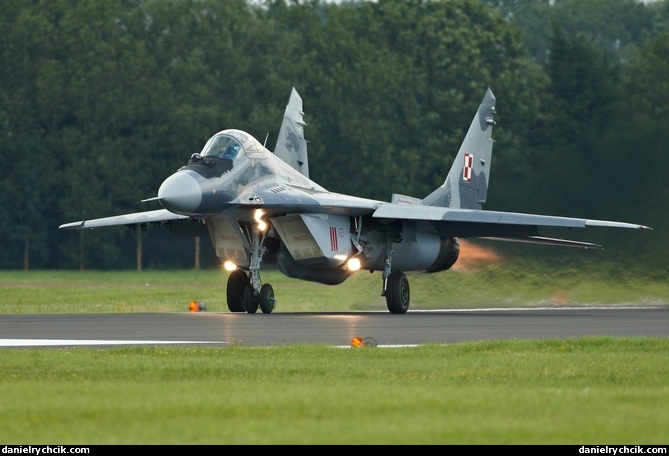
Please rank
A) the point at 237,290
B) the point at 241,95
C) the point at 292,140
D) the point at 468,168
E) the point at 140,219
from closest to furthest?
1. the point at 237,290
2. the point at 140,219
3. the point at 292,140
4. the point at 468,168
5. the point at 241,95

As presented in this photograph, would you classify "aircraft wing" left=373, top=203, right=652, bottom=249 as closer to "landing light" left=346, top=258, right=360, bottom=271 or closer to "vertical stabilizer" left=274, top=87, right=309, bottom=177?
"landing light" left=346, top=258, right=360, bottom=271

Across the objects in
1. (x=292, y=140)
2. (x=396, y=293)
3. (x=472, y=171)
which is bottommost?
(x=396, y=293)

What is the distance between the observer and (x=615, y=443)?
8594 millimetres

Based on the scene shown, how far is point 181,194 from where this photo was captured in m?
23.2

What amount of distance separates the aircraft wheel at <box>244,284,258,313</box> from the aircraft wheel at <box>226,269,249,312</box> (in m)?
0.39

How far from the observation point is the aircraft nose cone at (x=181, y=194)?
76.0ft

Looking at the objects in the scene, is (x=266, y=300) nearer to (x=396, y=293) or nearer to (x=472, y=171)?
(x=396, y=293)

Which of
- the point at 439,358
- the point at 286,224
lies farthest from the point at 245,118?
the point at 439,358

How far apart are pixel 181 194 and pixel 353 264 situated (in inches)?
191

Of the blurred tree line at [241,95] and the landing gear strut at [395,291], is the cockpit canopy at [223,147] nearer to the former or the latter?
the landing gear strut at [395,291]

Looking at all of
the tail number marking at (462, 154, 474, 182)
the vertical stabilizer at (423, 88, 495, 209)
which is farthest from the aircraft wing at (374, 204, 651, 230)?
the tail number marking at (462, 154, 474, 182)

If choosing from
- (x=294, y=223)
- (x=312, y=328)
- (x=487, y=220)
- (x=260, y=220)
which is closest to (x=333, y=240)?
(x=294, y=223)

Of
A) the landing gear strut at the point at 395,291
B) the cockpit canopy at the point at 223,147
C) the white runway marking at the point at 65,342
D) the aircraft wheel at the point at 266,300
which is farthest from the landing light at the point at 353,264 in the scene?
the white runway marking at the point at 65,342

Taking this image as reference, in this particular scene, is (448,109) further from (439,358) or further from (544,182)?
(439,358)
